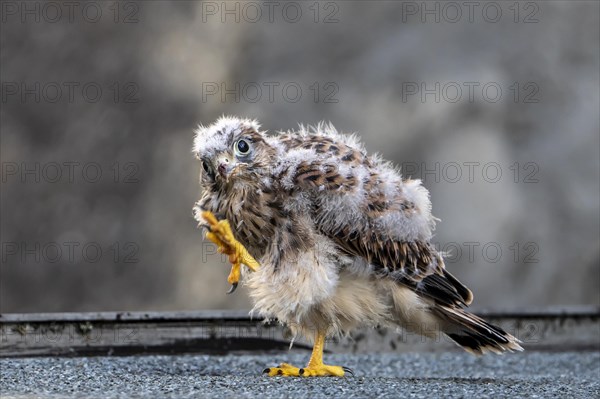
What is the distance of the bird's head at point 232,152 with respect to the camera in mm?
3062

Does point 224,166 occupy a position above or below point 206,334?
above

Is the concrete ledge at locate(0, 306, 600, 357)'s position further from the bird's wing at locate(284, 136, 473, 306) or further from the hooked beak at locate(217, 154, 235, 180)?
the hooked beak at locate(217, 154, 235, 180)

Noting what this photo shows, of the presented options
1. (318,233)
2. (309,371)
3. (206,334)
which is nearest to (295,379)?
(309,371)

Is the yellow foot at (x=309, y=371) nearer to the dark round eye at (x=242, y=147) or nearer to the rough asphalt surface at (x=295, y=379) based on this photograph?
the rough asphalt surface at (x=295, y=379)

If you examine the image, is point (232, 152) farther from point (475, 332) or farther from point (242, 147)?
point (475, 332)

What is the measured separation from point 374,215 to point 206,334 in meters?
1.22

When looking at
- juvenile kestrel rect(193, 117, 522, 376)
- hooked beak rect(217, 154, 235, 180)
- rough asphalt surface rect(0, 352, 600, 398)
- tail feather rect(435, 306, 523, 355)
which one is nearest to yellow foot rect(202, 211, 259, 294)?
juvenile kestrel rect(193, 117, 522, 376)

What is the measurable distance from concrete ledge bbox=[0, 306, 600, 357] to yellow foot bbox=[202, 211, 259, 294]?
493mm

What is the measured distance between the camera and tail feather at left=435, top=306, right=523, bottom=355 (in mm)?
3330

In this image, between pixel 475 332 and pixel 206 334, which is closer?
pixel 475 332

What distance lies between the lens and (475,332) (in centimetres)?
338

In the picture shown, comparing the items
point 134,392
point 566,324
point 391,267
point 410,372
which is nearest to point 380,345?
point 410,372

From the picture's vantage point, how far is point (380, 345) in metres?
4.41

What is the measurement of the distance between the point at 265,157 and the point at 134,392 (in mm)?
936
